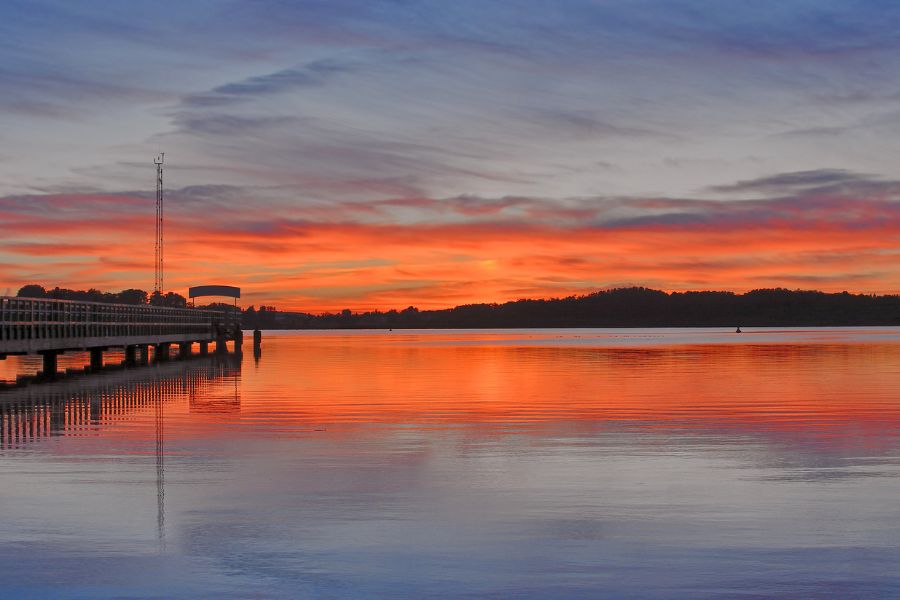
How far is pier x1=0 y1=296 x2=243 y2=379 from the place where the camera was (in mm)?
39844

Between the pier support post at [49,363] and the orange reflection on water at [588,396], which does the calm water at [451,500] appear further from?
the pier support post at [49,363]

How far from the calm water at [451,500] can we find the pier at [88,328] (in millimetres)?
13968

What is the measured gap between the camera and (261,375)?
43062 mm

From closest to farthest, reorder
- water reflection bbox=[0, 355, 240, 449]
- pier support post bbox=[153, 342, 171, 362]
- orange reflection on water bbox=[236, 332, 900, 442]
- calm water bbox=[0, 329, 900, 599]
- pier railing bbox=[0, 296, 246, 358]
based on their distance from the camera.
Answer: calm water bbox=[0, 329, 900, 599] → water reflection bbox=[0, 355, 240, 449] → orange reflection on water bbox=[236, 332, 900, 442] → pier railing bbox=[0, 296, 246, 358] → pier support post bbox=[153, 342, 171, 362]

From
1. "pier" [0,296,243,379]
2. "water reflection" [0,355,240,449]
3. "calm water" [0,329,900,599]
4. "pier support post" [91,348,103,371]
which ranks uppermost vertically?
"pier" [0,296,243,379]

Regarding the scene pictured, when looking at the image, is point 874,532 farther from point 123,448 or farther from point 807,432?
point 123,448

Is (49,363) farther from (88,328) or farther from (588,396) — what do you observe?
(588,396)

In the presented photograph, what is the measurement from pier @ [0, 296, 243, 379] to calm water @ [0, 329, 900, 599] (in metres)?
14.0

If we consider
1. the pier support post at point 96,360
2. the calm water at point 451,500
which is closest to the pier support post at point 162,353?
the pier support post at point 96,360

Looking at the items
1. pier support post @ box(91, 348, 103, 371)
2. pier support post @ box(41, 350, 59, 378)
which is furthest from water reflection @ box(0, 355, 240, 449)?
pier support post @ box(91, 348, 103, 371)

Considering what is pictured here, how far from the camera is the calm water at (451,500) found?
8.79 metres

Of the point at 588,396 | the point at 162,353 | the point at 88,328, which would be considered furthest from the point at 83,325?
the point at 588,396

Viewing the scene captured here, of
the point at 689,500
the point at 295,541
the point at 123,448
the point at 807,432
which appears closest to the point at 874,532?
the point at 689,500

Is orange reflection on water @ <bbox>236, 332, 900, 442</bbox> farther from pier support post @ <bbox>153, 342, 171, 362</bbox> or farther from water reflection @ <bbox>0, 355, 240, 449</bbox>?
pier support post @ <bbox>153, 342, 171, 362</bbox>
